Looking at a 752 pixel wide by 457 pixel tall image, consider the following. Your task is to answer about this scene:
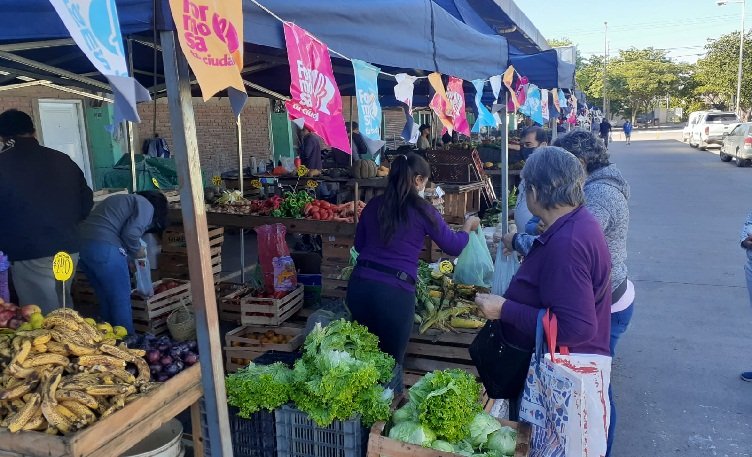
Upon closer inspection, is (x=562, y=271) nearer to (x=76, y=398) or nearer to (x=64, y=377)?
(x=76, y=398)

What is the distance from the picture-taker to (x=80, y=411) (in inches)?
88.4

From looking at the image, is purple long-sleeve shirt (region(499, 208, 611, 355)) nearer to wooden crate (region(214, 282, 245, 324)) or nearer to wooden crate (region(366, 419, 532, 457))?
wooden crate (region(366, 419, 532, 457))

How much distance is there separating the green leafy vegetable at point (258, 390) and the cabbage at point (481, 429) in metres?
0.91

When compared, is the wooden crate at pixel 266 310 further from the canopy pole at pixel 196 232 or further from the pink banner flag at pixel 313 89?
the canopy pole at pixel 196 232

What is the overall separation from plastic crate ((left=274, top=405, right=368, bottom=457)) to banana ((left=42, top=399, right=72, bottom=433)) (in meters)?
0.97

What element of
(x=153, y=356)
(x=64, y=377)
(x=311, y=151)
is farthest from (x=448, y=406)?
(x=311, y=151)

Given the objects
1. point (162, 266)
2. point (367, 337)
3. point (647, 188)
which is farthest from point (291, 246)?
point (647, 188)

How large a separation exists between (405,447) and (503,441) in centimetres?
43

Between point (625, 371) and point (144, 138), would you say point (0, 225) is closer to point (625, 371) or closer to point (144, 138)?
point (625, 371)

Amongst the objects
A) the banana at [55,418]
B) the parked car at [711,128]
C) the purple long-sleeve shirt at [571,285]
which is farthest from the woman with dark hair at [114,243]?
the parked car at [711,128]

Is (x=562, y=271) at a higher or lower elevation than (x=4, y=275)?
higher

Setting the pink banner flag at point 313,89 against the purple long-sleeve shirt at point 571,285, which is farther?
the pink banner flag at point 313,89

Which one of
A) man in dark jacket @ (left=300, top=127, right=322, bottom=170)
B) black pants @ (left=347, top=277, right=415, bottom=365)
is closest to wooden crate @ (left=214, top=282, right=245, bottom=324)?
black pants @ (left=347, top=277, right=415, bottom=365)

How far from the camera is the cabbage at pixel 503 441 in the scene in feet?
8.21
